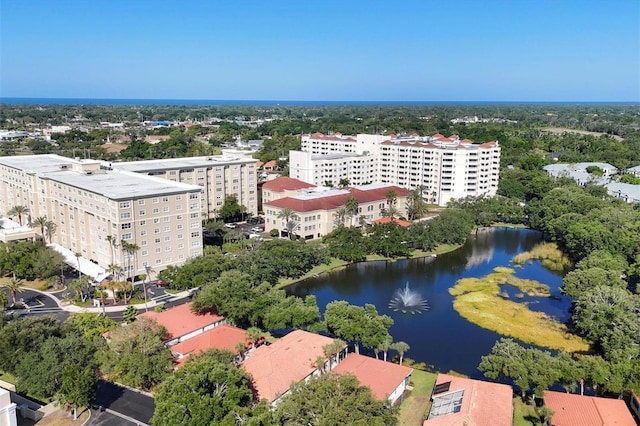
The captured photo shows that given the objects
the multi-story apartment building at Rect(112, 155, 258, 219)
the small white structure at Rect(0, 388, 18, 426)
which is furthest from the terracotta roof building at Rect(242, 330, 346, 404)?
the multi-story apartment building at Rect(112, 155, 258, 219)

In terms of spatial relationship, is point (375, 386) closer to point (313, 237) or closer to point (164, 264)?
point (164, 264)

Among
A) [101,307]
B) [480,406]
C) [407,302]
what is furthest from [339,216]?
[480,406]

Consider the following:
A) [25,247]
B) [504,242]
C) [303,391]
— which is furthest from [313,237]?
[303,391]

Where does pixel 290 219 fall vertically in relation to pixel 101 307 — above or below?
above

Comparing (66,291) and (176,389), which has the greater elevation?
(176,389)

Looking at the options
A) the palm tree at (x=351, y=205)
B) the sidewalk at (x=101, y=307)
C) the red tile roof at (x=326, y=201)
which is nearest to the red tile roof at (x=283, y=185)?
the red tile roof at (x=326, y=201)

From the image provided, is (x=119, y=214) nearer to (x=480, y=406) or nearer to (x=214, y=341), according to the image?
(x=214, y=341)

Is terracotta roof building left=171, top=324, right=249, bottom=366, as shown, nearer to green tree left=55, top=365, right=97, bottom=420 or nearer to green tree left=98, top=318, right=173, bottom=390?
green tree left=98, top=318, right=173, bottom=390
